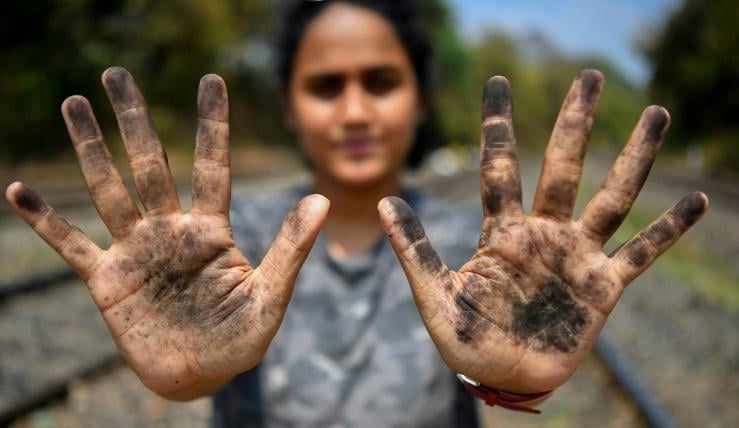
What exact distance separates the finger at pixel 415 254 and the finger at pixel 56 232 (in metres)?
0.61

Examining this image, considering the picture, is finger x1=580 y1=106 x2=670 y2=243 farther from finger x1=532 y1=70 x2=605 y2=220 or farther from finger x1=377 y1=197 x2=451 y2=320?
finger x1=377 y1=197 x2=451 y2=320

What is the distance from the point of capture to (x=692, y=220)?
1230 millimetres

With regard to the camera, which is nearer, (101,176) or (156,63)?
(101,176)

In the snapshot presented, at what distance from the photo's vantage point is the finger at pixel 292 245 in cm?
120

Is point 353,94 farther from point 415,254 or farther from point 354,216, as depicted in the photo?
point 415,254

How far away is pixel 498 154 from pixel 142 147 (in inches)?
28.7

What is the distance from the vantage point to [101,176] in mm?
1281

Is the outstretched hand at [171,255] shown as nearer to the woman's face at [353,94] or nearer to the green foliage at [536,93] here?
the woman's face at [353,94]

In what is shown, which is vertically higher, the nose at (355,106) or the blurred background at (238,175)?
the nose at (355,106)

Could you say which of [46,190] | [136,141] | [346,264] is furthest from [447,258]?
[46,190]

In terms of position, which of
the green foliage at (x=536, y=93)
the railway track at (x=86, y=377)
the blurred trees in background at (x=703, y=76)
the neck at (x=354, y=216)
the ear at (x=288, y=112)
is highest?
the ear at (x=288, y=112)

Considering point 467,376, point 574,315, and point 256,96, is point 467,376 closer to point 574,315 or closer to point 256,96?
point 574,315

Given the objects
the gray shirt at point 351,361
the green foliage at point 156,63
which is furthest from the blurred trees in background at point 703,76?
the gray shirt at point 351,361

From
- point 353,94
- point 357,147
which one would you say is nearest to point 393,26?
point 353,94
